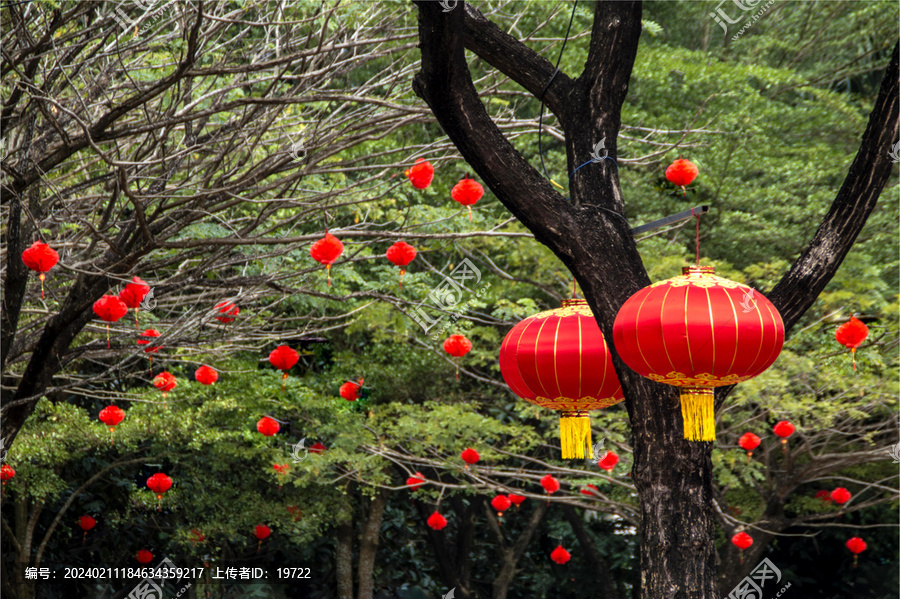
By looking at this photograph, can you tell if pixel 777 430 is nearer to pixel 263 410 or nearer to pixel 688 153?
pixel 688 153

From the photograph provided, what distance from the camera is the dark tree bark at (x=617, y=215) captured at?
3.10 meters

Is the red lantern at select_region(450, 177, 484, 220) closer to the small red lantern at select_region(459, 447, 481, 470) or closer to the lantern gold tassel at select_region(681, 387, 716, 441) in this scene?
the lantern gold tassel at select_region(681, 387, 716, 441)

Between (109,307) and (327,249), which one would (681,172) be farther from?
(109,307)

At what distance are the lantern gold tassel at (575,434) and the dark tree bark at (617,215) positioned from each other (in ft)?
1.93

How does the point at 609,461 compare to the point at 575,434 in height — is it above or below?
above

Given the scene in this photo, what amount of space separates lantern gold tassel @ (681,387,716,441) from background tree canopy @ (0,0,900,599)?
2511mm

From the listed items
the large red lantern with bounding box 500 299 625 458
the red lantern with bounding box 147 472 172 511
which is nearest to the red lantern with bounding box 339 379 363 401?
the red lantern with bounding box 147 472 172 511

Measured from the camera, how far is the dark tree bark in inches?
122

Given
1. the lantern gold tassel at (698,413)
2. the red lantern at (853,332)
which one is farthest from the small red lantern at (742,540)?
the lantern gold tassel at (698,413)

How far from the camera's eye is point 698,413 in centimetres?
312

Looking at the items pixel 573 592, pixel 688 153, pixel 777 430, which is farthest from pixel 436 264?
pixel 573 592

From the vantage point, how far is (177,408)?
956 centimetres

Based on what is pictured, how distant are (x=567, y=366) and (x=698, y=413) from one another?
0.71 m

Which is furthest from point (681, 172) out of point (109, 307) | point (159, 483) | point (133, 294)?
point (159, 483)
